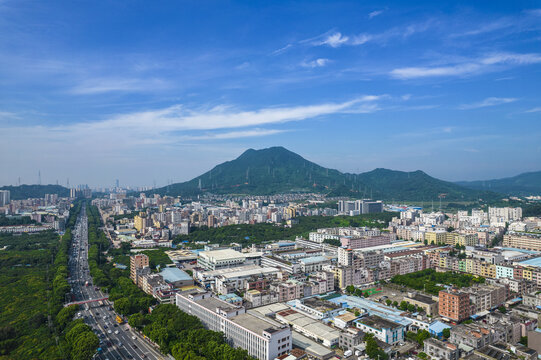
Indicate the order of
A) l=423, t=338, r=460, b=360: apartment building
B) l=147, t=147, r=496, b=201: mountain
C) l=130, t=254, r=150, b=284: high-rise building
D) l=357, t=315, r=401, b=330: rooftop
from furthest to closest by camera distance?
l=147, t=147, r=496, b=201: mountain → l=130, t=254, r=150, b=284: high-rise building → l=357, t=315, r=401, b=330: rooftop → l=423, t=338, r=460, b=360: apartment building

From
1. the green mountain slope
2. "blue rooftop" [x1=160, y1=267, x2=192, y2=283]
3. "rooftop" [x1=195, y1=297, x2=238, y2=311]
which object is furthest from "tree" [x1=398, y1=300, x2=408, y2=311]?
the green mountain slope

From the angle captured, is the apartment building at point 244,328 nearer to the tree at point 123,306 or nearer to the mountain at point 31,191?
the tree at point 123,306

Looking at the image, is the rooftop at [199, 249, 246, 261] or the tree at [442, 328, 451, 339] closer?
the tree at [442, 328, 451, 339]

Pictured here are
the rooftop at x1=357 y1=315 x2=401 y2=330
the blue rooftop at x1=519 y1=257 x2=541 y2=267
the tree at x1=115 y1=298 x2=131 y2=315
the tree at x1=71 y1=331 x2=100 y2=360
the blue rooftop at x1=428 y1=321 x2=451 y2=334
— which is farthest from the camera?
the blue rooftop at x1=519 y1=257 x2=541 y2=267

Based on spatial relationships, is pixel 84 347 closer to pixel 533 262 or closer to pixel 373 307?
pixel 373 307

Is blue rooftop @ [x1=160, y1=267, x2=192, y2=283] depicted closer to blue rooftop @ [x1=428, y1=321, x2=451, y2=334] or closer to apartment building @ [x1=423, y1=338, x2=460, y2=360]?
blue rooftop @ [x1=428, y1=321, x2=451, y2=334]

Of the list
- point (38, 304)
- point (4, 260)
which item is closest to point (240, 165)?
point (4, 260)

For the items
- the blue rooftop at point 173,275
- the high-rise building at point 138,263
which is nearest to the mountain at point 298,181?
the blue rooftop at point 173,275
